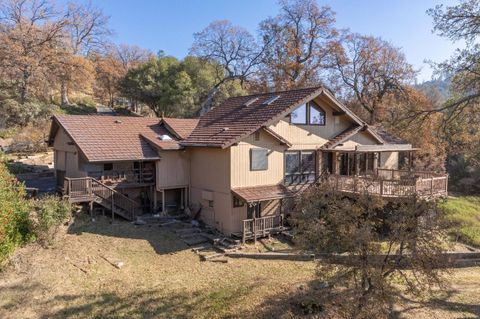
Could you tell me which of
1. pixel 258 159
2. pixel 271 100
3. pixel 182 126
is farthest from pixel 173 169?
pixel 271 100

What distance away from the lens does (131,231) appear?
56.2 ft

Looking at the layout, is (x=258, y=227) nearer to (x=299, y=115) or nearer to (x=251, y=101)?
(x=299, y=115)

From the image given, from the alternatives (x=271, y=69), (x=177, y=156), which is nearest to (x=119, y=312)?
(x=177, y=156)

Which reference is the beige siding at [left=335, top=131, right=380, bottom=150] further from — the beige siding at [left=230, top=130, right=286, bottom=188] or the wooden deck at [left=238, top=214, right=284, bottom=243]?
the wooden deck at [left=238, top=214, right=284, bottom=243]

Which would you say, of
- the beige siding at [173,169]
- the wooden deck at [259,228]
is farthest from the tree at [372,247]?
the beige siding at [173,169]

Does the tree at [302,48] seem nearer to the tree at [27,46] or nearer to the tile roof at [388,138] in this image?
the tile roof at [388,138]

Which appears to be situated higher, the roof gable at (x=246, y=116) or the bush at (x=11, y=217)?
the roof gable at (x=246, y=116)

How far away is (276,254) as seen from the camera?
15.9 m

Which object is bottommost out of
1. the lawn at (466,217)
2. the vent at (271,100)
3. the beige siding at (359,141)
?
the lawn at (466,217)

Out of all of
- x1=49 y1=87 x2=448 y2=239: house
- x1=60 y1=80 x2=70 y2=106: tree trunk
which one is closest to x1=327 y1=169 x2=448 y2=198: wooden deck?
x1=49 y1=87 x2=448 y2=239: house

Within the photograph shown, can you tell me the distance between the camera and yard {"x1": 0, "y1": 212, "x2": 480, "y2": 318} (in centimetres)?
1073

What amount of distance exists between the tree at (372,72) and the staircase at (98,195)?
25.6 meters

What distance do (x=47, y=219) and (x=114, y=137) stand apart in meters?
6.95

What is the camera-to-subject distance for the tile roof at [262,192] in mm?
17056
